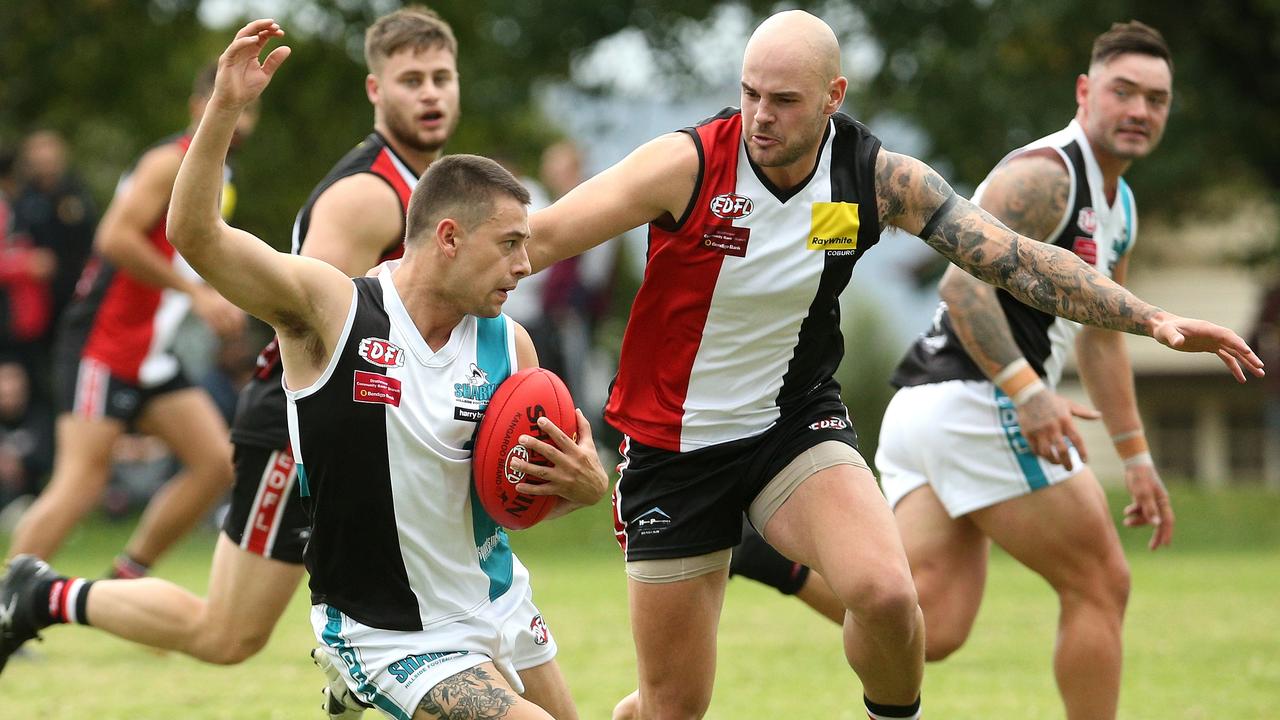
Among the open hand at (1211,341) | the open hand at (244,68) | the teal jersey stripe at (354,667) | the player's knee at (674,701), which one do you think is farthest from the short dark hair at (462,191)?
the open hand at (1211,341)

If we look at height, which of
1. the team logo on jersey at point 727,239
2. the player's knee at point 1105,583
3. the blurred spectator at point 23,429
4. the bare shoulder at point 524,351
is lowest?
the blurred spectator at point 23,429

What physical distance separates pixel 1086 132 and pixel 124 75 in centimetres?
1831

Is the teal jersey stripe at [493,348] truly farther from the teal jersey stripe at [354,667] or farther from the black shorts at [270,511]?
the black shorts at [270,511]

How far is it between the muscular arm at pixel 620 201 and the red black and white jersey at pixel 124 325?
4.14 meters

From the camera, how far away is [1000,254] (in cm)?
470

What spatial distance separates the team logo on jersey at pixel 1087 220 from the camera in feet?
18.8

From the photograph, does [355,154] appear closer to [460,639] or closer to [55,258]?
[460,639]

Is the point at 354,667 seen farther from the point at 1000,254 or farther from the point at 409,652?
the point at 1000,254

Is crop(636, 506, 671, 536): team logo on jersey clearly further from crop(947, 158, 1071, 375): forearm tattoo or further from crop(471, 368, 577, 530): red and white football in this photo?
crop(947, 158, 1071, 375): forearm tattoo

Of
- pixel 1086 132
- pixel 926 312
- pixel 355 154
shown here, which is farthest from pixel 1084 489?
pixel 926 312

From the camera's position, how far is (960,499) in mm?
5906

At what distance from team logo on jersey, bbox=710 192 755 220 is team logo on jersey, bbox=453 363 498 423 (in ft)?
2.90

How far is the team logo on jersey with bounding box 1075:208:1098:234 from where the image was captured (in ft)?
18.8

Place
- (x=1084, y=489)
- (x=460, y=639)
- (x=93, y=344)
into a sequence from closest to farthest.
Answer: (x=460, y=639)
(x=1084, y=489)
(x=93, y=344)
